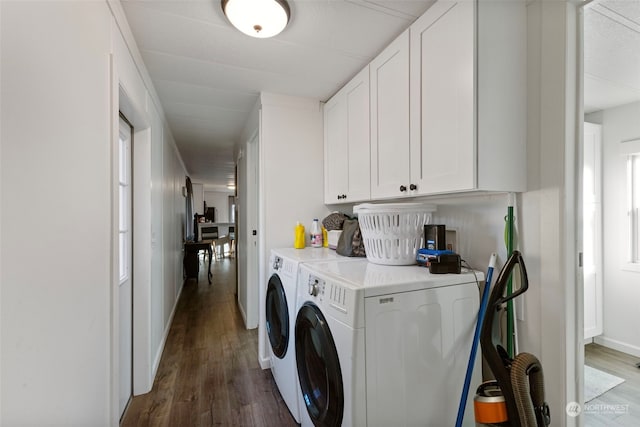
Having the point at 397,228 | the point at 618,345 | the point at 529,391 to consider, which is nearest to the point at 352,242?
the point at 397,228

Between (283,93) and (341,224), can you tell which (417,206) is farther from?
(283,93)

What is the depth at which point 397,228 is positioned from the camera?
1419 millimetres

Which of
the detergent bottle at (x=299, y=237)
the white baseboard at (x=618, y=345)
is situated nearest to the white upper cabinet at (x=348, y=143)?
the detergent bottle at (x=299, y=237)

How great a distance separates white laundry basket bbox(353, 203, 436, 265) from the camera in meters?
1.41

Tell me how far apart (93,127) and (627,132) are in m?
3.89

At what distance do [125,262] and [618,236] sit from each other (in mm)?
4117

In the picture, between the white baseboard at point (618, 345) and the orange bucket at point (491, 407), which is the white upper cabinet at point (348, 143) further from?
the white baseboard at point (618, 345)

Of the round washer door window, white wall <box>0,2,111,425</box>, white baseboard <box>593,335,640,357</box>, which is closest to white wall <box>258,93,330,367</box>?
the round washer door window

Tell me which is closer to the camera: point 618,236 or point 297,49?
point 297,49

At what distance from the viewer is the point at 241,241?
3521mm

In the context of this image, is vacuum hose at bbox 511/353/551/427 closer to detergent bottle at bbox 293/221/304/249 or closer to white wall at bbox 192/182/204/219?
detergent bottle at bbox 293/221/304/249

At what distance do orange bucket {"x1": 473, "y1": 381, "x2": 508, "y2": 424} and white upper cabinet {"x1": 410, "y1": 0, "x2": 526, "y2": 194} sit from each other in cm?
76

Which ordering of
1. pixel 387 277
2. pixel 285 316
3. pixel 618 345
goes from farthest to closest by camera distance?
pixel 618 345
pixel 285 316
pixel 387 277

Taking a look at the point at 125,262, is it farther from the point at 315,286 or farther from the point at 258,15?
the point at 258,15
